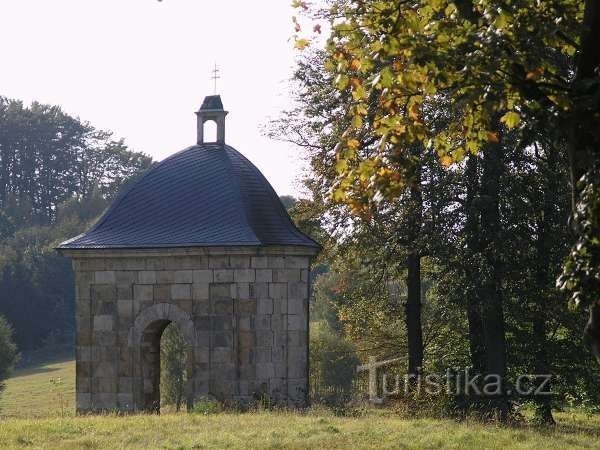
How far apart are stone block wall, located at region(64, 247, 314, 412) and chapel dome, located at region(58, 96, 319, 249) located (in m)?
0.23

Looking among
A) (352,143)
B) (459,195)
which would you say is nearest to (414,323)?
(459,195)

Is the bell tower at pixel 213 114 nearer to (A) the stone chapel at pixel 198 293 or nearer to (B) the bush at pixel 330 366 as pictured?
(A) the stone chapel at pixel 198 293

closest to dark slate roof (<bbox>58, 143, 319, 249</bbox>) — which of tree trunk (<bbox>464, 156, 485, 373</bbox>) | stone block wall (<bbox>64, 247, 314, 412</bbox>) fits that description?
stone block wall (<bbox>64, 247, 314, 412</bbox>)

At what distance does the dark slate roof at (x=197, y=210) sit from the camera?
819 inches

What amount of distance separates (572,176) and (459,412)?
424 inches

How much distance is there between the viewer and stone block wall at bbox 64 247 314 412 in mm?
20594

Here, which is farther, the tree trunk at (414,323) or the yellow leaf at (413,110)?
the tree trunk at (414,323)

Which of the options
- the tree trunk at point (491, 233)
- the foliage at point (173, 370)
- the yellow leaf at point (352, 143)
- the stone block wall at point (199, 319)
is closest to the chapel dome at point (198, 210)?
the stone block wall at point (199, 319)

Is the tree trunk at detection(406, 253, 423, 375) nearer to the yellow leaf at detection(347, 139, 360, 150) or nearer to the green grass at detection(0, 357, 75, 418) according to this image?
the yellow leaf at detection(347, 139, 360, 150)

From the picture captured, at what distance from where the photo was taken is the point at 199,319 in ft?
68.3

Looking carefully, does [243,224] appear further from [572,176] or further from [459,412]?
[572,176]

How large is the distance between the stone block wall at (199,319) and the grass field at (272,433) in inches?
109

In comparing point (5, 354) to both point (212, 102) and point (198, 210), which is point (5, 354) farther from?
point (198, 210)

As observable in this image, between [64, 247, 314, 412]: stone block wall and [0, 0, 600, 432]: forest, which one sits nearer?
[0, 0, 600, 432]: forest
